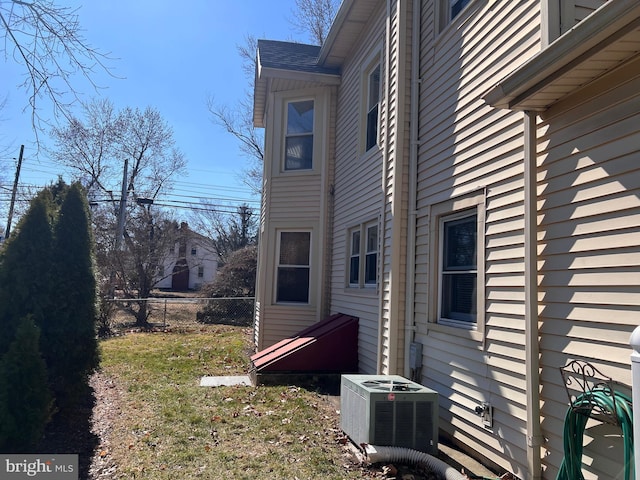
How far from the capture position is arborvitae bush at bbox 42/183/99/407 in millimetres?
5695

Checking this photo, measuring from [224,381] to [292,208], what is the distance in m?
4.03

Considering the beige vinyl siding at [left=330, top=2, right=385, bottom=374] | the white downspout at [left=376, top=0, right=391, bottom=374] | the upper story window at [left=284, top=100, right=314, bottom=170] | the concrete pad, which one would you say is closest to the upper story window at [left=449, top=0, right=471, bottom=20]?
the white downspout at [left=376, top=0, right=391, bottom=374]

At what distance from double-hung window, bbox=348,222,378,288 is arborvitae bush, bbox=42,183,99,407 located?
4.19m

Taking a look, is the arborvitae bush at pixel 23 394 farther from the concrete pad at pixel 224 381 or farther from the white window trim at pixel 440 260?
the white window trim at pixel 440 260

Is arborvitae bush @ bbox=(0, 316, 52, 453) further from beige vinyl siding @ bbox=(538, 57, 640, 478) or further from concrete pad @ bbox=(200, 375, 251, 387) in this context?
beige vinyl siding @ bbox=(538, 57, 640, 478)

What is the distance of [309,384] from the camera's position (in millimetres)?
7547

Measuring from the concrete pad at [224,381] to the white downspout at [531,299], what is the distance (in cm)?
511

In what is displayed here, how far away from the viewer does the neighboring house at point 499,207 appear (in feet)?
9.70

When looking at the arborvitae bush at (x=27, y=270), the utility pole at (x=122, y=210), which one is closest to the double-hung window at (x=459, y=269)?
the arborvitae bush at (x=27, y=270)

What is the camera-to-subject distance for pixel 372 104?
320 inches

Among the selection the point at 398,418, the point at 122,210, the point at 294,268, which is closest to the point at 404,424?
the point at 398,418

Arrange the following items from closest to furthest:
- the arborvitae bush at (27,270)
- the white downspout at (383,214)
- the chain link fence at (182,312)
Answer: the arborvitae bush at (27,270) < the white downspout at (383,214) < the chain link fence at (182,312)

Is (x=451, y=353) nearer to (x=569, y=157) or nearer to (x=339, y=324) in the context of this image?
(x=569, y=157)

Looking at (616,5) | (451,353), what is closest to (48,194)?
(451,353)
